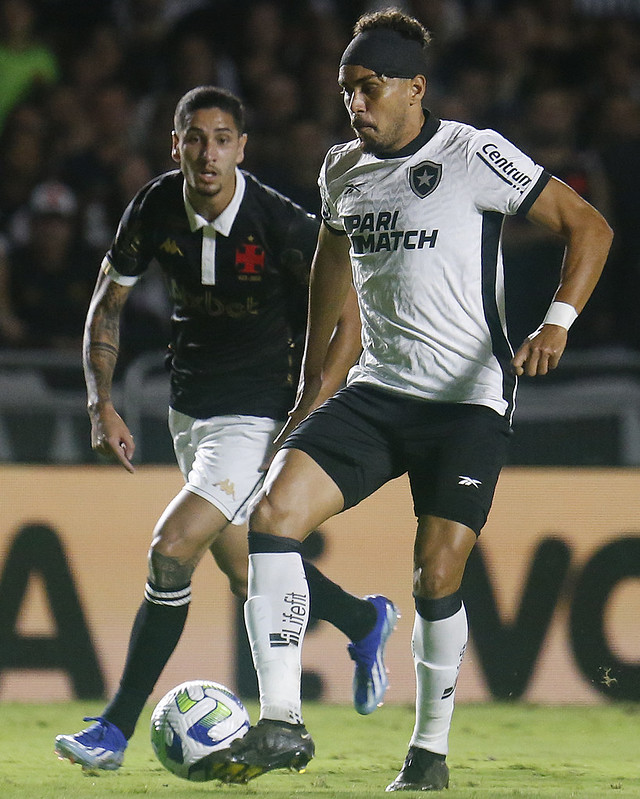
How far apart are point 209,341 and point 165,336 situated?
86.4 inches

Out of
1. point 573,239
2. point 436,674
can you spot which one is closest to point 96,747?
point 436,674

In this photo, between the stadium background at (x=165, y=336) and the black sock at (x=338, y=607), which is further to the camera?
the stadium background at (x=165, y=336)

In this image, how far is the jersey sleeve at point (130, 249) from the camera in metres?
4.66

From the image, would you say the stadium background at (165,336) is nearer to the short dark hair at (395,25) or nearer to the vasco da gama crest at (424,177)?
the vasco da gama crest at (424,177)

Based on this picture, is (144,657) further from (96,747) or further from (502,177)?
(502,177)

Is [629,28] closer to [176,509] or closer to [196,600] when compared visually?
[196,600]

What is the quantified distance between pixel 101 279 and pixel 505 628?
7.96ft

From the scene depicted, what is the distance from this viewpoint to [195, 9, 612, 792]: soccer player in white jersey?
3.74 meters

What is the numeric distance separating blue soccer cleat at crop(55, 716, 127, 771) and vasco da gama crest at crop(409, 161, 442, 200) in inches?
78.8

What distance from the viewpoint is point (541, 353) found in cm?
354

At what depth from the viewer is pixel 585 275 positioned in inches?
147

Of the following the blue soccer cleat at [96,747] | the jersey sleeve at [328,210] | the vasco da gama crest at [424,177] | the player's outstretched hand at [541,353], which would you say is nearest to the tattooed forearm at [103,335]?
the jersey sleeve at [328,210]

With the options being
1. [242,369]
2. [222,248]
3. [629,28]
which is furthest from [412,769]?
[629,28]

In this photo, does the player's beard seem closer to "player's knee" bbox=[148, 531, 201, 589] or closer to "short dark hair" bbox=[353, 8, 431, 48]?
"short dark hair" bbox=[353, 8, 431, 48]
